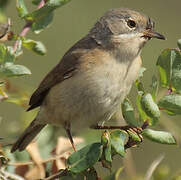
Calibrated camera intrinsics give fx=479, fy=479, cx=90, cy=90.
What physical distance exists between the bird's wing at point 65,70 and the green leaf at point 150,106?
1483 millimetres

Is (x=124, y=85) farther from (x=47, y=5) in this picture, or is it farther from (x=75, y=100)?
(x=47, y=5)

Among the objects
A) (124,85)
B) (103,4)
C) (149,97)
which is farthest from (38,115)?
(103,4)

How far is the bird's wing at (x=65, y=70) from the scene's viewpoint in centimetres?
410

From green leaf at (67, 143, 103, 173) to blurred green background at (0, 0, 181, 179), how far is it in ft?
8.89

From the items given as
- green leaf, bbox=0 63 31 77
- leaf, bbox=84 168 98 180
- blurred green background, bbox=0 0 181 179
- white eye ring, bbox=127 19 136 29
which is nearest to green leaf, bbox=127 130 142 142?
leaf, bbox=84 168 98 180

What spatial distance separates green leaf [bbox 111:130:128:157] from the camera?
261cm

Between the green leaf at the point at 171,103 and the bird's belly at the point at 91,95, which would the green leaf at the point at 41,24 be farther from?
→ the green leaf at the point at 171,103

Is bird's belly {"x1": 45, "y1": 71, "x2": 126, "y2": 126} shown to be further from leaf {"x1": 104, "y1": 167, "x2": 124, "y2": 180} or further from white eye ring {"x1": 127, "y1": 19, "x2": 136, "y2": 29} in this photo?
leaf {"x1": 104, "y1": 167, "x2": 124, "y2": 180}

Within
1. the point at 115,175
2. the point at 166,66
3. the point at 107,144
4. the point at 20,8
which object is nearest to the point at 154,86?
the point at 166,66

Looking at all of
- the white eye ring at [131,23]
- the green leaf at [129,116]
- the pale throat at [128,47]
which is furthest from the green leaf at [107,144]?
the white eye ring at [131,23]

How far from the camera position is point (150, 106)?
104 inches

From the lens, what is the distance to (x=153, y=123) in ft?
8.83

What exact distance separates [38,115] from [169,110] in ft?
5.64

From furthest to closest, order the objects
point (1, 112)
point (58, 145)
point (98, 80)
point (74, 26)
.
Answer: point (74, 26), point (1, 112), point (98, 80), point (58, 145)
